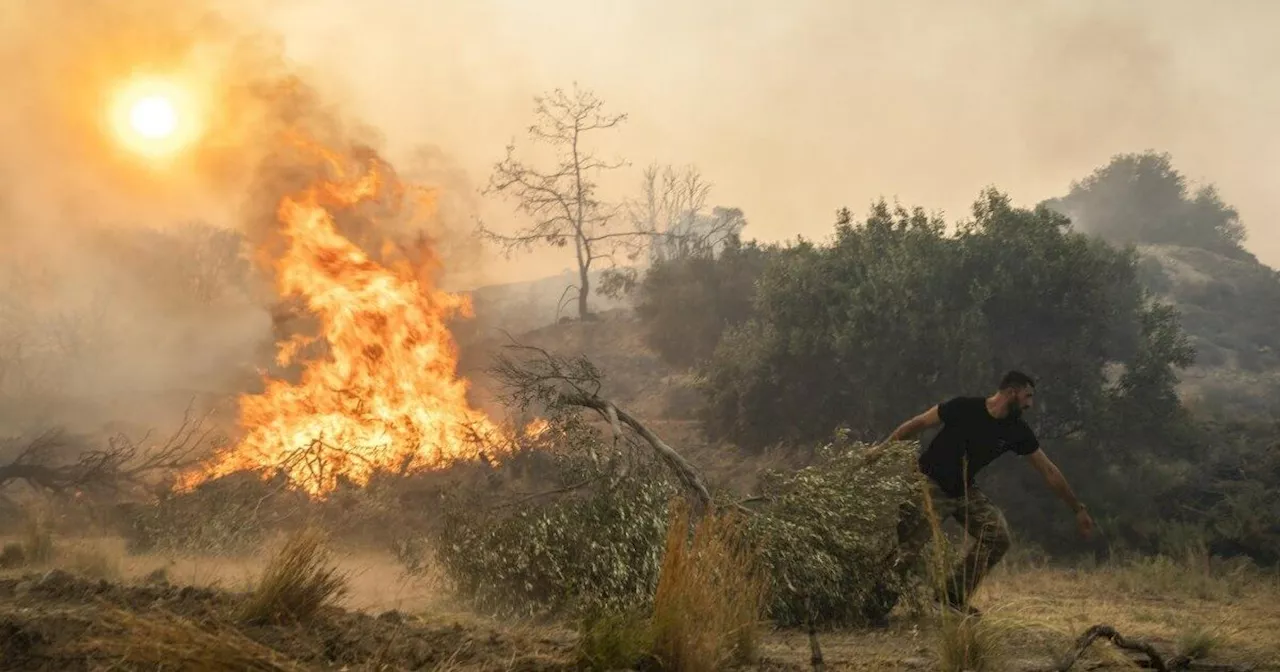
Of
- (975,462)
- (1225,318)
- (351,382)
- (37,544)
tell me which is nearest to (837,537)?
(975,462)

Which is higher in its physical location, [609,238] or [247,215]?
[609,238]

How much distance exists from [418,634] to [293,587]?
0.94 m

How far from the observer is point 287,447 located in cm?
1394

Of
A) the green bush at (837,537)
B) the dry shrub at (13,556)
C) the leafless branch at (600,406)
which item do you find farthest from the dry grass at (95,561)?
the green bush at (837,537)

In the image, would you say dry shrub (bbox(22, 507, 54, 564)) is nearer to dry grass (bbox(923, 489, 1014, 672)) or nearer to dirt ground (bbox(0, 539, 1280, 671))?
dirt ground (bbox(0, 539, 1280, 671))

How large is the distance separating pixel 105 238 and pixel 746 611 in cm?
3939

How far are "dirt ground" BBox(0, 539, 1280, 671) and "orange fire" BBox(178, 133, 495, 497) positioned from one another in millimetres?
4291

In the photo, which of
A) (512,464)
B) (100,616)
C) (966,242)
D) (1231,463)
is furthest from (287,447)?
(1231,463)

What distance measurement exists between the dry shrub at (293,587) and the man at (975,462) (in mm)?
4936

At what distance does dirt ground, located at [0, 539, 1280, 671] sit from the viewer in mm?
4336

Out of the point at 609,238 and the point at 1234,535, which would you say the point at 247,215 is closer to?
the point at 1234,535

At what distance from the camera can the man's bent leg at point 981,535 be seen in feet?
22.7

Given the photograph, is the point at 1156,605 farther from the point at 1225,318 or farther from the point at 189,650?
the point at 1225,318

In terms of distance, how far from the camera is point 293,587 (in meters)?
5.62
